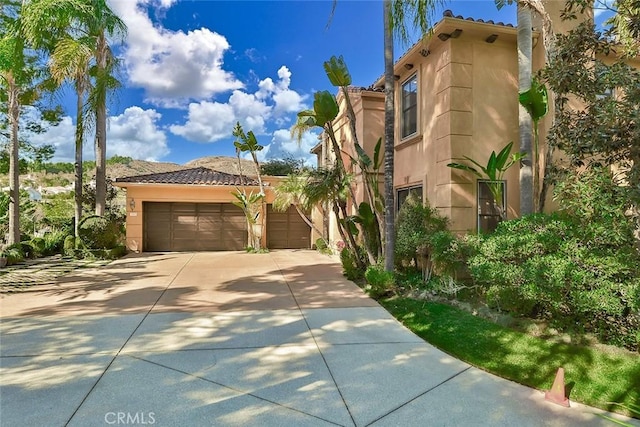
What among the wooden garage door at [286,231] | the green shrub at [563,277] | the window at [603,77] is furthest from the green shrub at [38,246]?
the window at [603,77]

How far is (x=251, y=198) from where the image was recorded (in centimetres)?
1554

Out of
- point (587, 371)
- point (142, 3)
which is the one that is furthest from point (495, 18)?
point (142, 3)

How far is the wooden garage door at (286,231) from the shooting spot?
1703 cm

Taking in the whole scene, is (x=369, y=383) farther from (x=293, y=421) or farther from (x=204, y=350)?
(x=204, y=350)

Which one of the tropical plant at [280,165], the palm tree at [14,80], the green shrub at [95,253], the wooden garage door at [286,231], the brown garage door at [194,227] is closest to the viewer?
the palm tree at [14,80]

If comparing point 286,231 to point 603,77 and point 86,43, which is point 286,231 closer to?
point 86,43

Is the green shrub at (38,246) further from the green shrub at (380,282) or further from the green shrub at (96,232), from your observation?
the green shrub at (380,282)

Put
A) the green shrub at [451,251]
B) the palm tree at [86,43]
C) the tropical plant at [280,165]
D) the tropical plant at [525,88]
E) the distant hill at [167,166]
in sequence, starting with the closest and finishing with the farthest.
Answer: the green shrub at [451,251] → the tropical plant at [525,88] → the palm tree at [86,43] → the tropical plant at [280,165] → the distant hill at [167,166]

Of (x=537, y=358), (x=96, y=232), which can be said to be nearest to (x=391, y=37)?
(x=537, y=358)

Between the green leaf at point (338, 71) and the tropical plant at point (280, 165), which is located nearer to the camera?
the green leaf at point (338, 71)

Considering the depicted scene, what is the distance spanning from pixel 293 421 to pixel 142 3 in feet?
47.0

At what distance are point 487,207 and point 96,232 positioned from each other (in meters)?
13.2

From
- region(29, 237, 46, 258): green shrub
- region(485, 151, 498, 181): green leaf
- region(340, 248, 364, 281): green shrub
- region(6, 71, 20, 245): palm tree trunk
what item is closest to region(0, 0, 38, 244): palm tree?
region(6, 71, 20, 245): palm tree trunk

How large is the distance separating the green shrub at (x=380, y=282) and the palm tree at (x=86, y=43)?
448 inches
